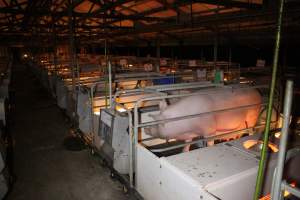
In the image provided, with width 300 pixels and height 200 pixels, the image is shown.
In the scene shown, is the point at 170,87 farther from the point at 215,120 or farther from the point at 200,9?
the point at 200,9

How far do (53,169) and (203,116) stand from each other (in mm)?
2985

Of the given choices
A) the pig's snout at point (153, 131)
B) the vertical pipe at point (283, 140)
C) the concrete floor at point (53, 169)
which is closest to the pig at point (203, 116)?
the pig's snout at point (153, 131)

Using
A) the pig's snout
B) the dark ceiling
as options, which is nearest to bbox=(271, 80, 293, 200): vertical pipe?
the pig's snout

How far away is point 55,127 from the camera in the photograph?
6887 millimetres

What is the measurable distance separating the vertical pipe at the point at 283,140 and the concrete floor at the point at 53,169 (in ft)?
8.96

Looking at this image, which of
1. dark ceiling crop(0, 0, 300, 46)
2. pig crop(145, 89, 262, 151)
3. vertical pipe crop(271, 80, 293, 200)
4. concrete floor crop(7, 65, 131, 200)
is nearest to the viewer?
vertical pipe crop(271, 80, 293, 200)

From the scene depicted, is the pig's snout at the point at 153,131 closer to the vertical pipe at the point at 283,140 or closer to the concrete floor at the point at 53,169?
the concrete floor at the point at 53,169

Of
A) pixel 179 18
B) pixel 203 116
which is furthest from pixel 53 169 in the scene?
pixel 179 18

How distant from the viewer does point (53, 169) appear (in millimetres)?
4496

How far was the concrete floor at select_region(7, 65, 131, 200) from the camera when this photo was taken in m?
3.73

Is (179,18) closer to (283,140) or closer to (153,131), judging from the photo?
(153,131)

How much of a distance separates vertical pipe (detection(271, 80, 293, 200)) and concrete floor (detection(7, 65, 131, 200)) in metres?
2.73

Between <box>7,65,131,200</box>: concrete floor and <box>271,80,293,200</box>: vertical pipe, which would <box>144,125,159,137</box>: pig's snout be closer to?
<box>7,65,131,200</box>: concrete floor

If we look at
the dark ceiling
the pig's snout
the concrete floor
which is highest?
the dark ceiling
